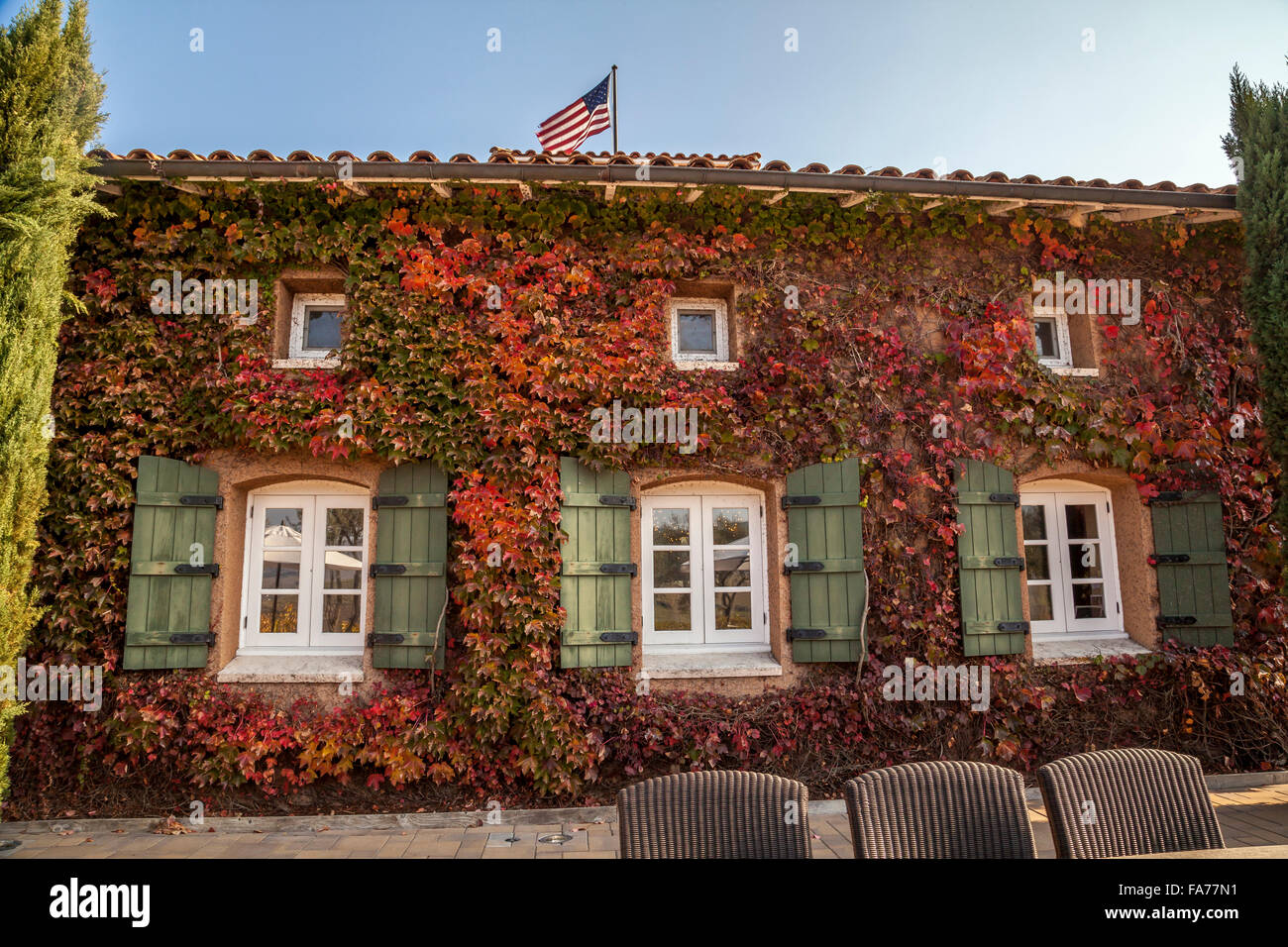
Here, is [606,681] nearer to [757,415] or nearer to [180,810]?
[757,415]

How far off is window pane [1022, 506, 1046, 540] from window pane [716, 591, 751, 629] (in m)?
2.45

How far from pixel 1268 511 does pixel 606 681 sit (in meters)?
5.49

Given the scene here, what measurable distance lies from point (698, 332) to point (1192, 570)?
4.41 m

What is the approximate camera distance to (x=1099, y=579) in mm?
5641

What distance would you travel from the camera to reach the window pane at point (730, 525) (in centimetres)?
534

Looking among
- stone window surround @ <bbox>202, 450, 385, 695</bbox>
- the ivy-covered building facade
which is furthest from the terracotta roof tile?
stone window surround @ <bbox>202, 450, 385, 695</bbox>

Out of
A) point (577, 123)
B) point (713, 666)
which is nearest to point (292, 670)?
point (713, 666)

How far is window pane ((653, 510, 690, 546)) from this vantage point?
17.4ft

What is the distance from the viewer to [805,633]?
500cm

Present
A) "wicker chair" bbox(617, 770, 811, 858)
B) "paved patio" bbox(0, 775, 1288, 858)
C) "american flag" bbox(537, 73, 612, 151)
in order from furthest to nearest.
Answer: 1. "american flag" bbox(537, 73, 612, 151)
2. "paved patio" bbox(0, 775, 1288, 858)
3. "wicker chair" bbox(617, 770, 811, 858)

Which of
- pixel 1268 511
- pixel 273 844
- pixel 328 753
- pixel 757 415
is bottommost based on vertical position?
pixel 273 844

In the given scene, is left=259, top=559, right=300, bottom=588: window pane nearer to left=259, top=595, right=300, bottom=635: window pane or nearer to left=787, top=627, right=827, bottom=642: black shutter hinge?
left=259, top=595, right=300, bottom=635: window pane

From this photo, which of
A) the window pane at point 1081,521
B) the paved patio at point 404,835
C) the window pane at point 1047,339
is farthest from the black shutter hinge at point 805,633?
the window pane at point 1047,339
